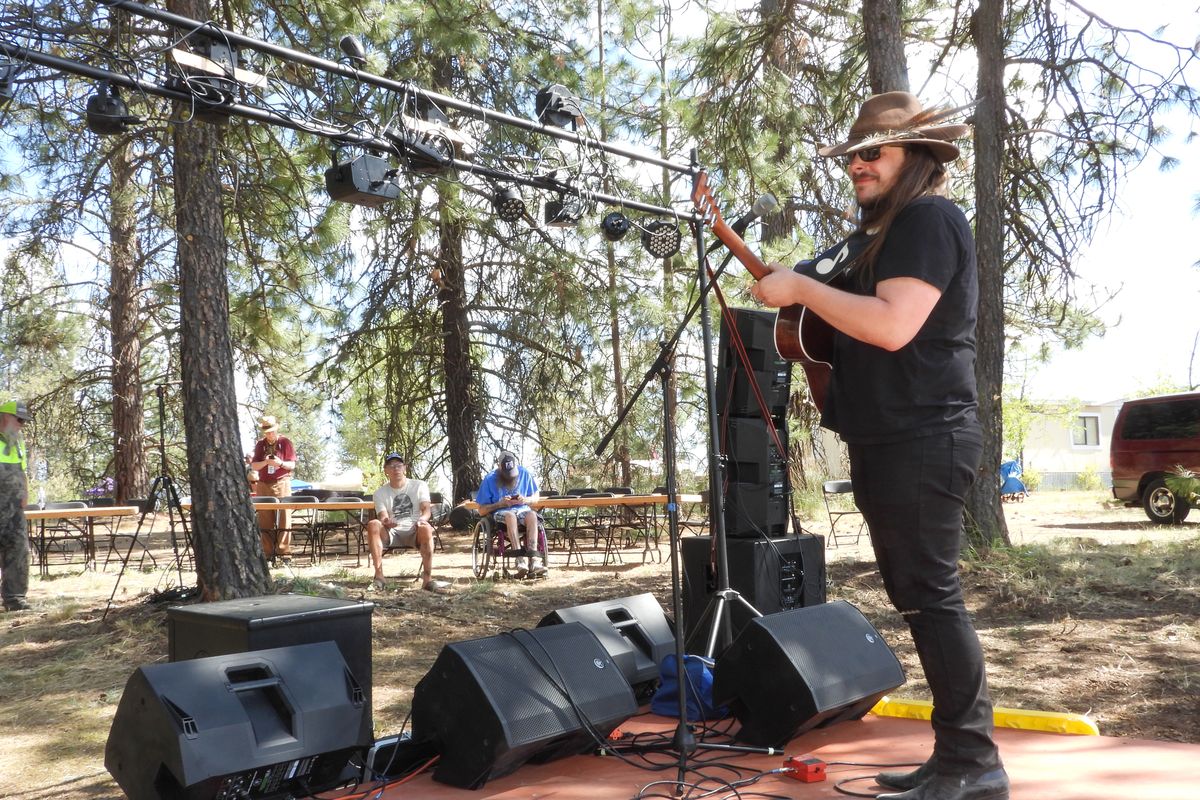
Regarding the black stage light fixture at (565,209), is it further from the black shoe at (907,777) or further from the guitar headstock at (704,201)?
the black shoe at (907,777)

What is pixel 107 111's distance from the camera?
414 cm

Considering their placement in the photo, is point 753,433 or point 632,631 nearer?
point 632,631

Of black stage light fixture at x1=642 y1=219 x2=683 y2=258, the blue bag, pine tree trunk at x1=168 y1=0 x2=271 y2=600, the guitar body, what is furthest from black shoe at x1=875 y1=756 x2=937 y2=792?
pine tree trunk at x1=168 y1=0 x2=271 y2=600

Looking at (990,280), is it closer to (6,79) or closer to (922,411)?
(922,411)

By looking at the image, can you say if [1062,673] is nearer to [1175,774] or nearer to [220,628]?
[1175,774]

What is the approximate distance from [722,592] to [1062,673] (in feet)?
6.88

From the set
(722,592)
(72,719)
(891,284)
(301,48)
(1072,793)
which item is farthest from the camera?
(301,48)

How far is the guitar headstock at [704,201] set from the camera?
328cm

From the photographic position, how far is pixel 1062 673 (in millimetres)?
4590

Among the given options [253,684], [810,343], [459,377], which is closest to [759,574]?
[810,343]

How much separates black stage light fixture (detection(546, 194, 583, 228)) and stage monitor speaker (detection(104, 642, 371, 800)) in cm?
299

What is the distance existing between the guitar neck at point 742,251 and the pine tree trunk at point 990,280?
4.91 meters

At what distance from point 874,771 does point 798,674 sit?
34 centimetres

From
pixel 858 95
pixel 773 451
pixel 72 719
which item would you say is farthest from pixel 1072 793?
pixel 858 95
